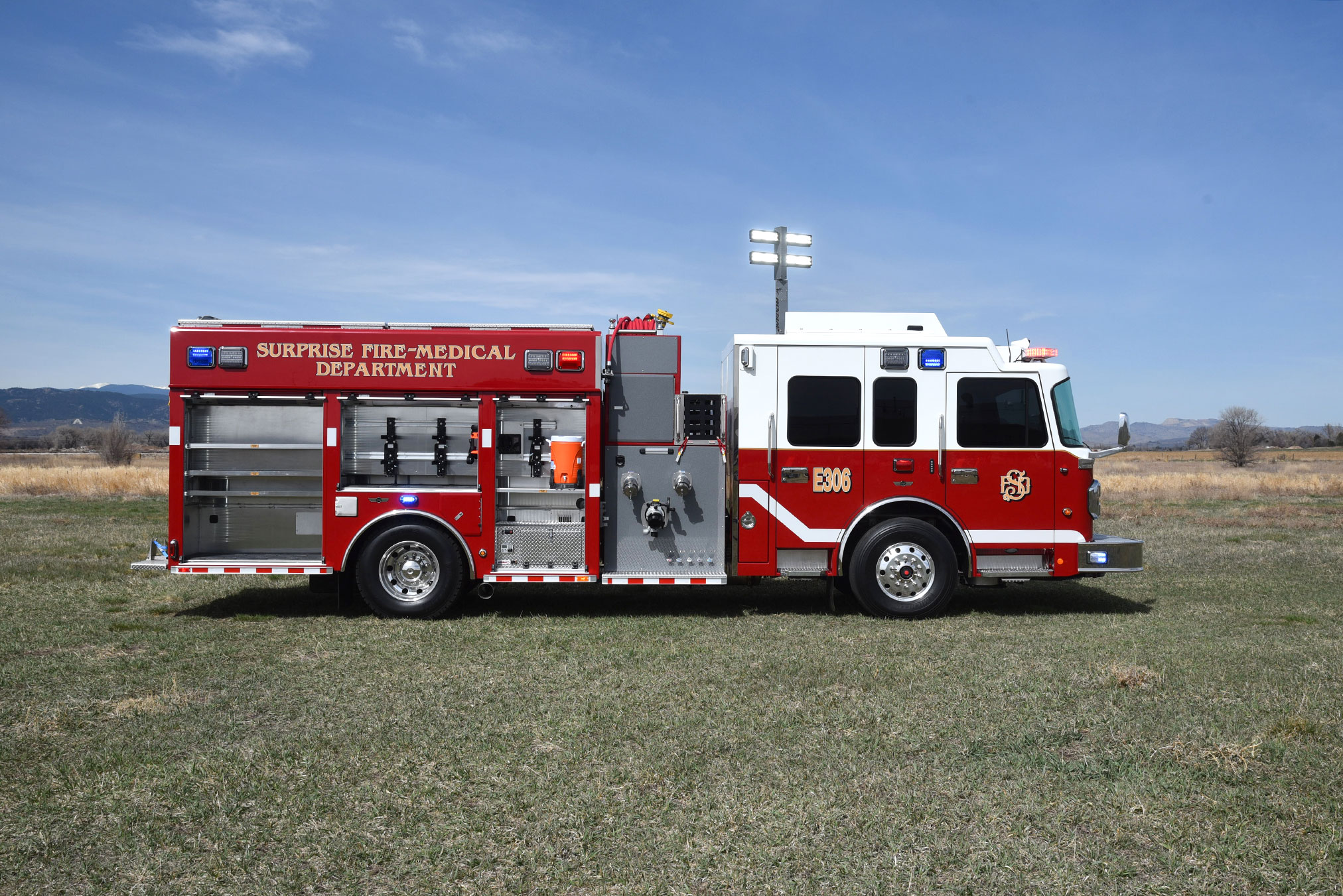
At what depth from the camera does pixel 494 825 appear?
430cm

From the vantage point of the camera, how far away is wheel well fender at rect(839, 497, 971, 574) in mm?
9344

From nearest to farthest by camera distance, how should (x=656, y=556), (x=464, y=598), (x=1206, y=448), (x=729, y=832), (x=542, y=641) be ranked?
1. (x=729, y=832)
2. (x=542, y=641)
3. (x=656, y=556)
4. (x=464, y=598)
5. (x=1206, y=448)

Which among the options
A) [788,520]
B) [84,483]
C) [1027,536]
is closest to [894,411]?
[788,520]

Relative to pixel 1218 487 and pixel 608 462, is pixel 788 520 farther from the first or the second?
pixel 1218 487

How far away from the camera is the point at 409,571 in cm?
927

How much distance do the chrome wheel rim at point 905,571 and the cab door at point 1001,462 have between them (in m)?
0.54

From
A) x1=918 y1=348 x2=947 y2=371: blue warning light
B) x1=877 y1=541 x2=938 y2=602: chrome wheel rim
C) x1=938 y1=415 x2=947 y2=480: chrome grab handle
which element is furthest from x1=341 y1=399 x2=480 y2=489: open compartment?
x1=938 y1=415 x2=947 y2=480: chrome grab handle

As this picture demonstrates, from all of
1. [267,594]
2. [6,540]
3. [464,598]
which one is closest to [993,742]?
[464,598]

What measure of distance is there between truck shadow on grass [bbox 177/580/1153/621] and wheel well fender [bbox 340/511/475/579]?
61 cm

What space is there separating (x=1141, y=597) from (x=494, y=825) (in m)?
8.77

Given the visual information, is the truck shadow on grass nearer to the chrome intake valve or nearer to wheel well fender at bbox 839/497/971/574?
wheel well fender at bbox 839/497/971/574

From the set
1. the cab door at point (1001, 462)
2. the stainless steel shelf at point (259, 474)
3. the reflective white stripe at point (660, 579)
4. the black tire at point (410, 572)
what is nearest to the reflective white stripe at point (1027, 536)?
the cab door at point (1001, 462)

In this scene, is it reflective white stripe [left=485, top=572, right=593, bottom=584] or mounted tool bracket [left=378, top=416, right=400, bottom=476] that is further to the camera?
mounted tool bracket [left=378, top=416, right=400, bottom=476]

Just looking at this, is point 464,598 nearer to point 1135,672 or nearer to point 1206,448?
point 1135,672
